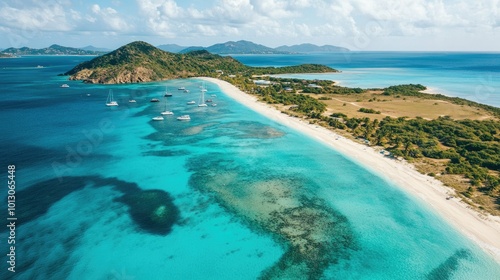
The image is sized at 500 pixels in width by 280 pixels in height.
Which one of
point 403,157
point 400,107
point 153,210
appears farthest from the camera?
point 400,107

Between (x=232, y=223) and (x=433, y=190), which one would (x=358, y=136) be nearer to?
(x=433, y=190)

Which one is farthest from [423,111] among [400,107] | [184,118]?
[184,118]

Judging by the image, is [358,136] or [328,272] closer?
[328,272]

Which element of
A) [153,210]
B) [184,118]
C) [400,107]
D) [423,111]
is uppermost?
[400,107]

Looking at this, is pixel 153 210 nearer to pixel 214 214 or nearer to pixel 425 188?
pixel 214 214

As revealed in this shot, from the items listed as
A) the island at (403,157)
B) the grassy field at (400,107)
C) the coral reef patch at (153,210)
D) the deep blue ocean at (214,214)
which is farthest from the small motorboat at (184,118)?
the coral reef patch at (153,210)

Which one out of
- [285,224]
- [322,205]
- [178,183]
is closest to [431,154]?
[322,205]
